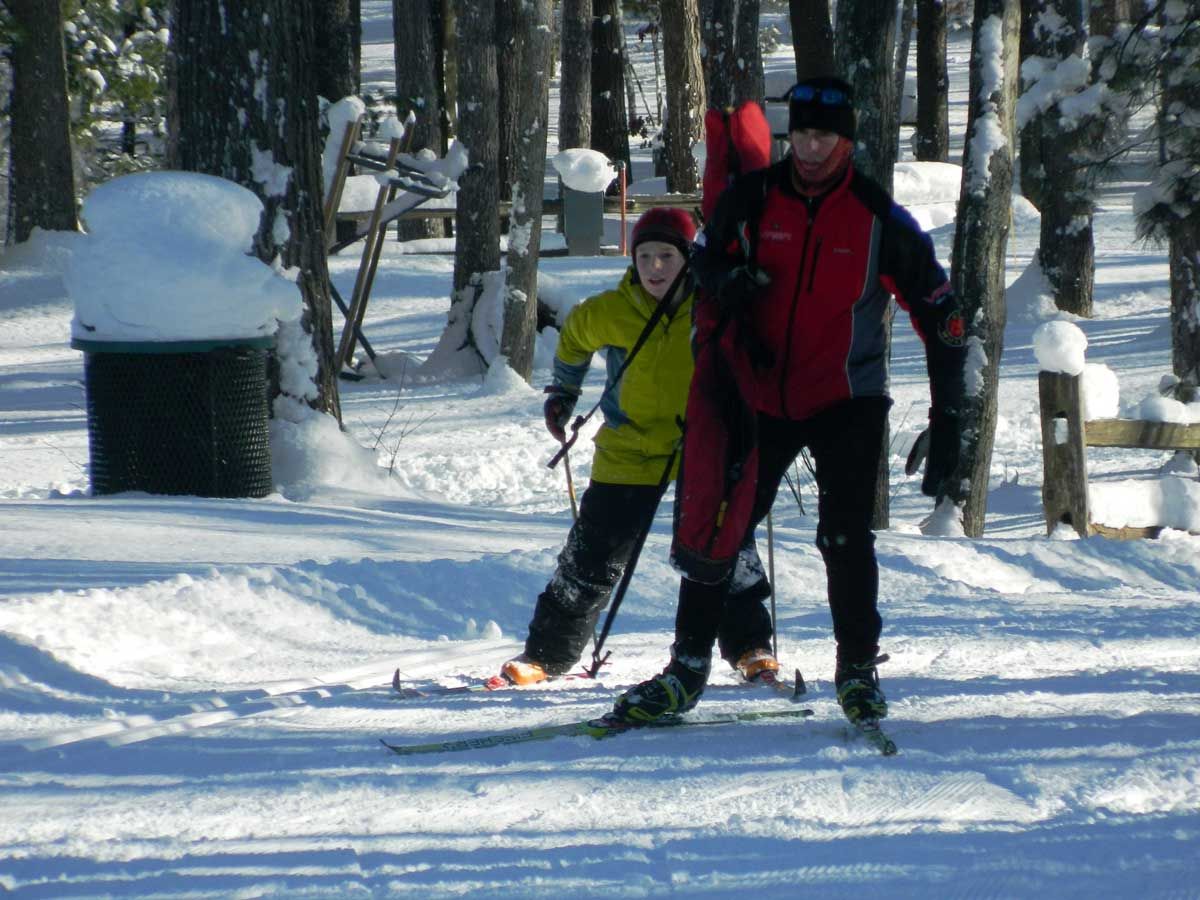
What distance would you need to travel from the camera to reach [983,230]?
1045 centimetres

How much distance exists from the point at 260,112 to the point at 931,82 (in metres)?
22.3

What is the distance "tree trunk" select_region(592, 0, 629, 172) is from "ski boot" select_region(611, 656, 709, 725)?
2634 cm

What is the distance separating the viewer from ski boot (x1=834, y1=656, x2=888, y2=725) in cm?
438

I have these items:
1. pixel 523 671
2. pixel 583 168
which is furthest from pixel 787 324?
pixel 583 168

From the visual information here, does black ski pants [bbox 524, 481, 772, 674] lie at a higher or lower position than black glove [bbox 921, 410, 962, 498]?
lower

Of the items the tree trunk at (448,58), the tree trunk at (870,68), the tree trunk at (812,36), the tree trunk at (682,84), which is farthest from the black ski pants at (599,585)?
the tree trunk at (448,58)

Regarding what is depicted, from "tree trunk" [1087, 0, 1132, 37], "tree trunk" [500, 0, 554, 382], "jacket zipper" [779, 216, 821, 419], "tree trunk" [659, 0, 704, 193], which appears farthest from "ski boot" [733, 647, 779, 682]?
"tree trunk" [1087, 0, 1132, 37]

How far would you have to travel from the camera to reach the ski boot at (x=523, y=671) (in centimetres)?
527

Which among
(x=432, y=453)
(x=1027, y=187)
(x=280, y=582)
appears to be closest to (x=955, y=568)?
(x=280, y=582)

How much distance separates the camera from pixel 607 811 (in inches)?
149

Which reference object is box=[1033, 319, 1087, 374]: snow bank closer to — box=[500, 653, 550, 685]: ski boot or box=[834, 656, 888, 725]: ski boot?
box=[500, 653, 550, 685]: ski boot

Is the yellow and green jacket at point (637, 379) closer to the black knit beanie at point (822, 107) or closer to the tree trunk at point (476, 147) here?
the black knit beanie at point (822, 107)

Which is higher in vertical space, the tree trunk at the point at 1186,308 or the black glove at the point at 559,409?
the black glove at the point at 559,409

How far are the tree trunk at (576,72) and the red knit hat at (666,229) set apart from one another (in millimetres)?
21120
